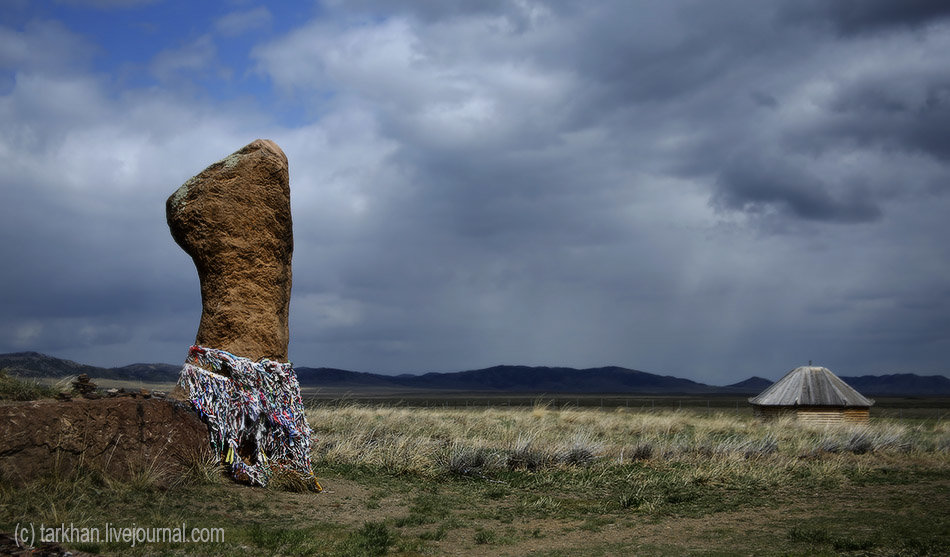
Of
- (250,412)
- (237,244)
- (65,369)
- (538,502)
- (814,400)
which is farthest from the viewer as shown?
(65,369)

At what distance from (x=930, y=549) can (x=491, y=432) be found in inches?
485

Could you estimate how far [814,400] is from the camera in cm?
2658

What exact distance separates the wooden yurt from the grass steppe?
31.9 feet

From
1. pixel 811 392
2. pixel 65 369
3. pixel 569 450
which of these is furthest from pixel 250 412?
pixel 65 369

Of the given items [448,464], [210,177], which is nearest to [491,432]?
[448,464]

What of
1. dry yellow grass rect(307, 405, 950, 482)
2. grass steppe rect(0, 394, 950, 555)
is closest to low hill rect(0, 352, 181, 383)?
dry yellow grass rect(307, 405, 950, 482)

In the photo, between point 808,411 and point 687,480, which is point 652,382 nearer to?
point 808,411

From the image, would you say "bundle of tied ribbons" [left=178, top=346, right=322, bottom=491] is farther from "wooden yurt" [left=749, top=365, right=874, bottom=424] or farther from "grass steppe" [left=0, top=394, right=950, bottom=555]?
"wooden yurt" [left=749, top=365, right=874, bottom=424]

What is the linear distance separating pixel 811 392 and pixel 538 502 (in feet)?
66.6

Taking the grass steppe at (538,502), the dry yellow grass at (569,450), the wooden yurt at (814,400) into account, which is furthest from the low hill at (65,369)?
the wooden yurt at (814,400)

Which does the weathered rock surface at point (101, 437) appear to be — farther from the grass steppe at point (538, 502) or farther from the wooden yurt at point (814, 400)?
the wooden yurt at point (814, 400)

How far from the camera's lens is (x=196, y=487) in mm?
8227

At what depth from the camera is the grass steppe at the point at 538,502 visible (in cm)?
711

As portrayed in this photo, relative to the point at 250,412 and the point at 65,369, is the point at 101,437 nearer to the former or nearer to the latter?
the point at 250,412
